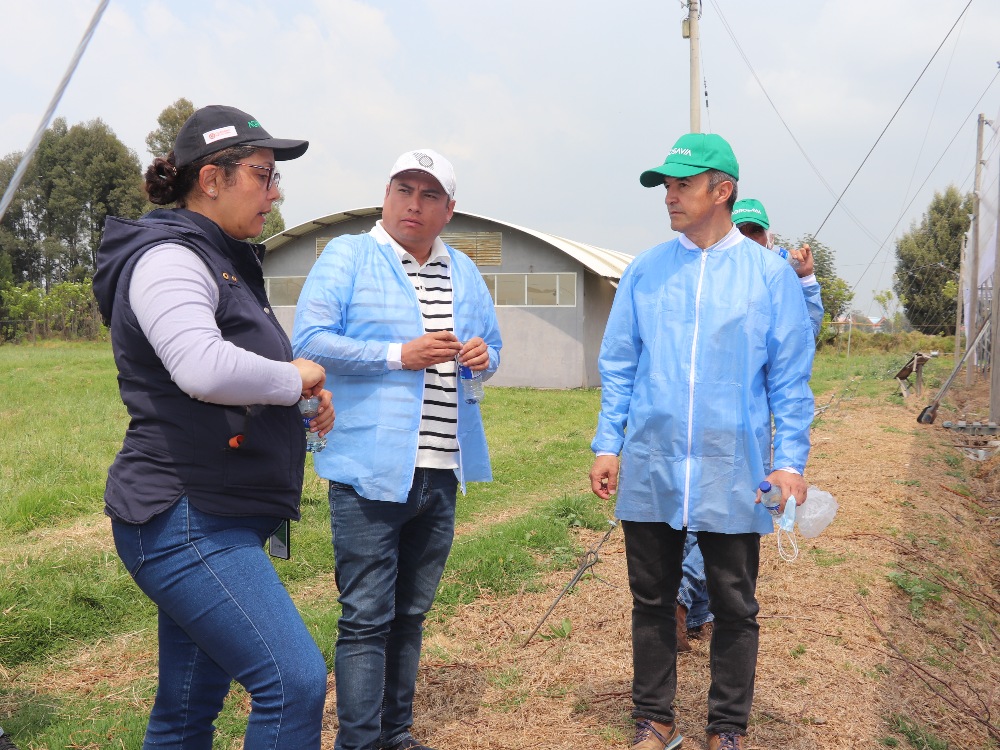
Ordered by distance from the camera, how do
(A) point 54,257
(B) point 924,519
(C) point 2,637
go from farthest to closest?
(A) point 54,257 < (B) point 924,519 < (C) point 2,637

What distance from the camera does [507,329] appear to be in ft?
76.1

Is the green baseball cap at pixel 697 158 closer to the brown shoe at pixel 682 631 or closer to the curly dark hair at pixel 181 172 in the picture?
the curly dark hair at pixel 181 172

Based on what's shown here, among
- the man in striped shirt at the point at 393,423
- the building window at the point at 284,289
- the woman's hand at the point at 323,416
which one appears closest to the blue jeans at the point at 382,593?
the man in striped shirt at the point at 393,423

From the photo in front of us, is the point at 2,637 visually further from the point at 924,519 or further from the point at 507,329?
the point at 507,329

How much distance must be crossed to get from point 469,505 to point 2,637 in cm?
435

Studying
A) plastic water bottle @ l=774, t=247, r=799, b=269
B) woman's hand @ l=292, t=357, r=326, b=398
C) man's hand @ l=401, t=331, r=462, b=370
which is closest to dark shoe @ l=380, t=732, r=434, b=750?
man's hand @ l=401, t=331, r=462, b=370

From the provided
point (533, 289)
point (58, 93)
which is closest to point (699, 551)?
point (58, 93)

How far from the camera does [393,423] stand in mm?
2988

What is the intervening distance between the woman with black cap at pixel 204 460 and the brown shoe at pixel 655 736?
1541mm

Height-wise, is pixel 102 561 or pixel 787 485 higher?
pixel 787 485

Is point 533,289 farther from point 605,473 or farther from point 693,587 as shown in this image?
point 605,473

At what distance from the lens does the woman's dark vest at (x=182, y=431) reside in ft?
6.53

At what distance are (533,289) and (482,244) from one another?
5.74ft

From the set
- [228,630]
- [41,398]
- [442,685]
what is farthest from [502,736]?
[41,398]
